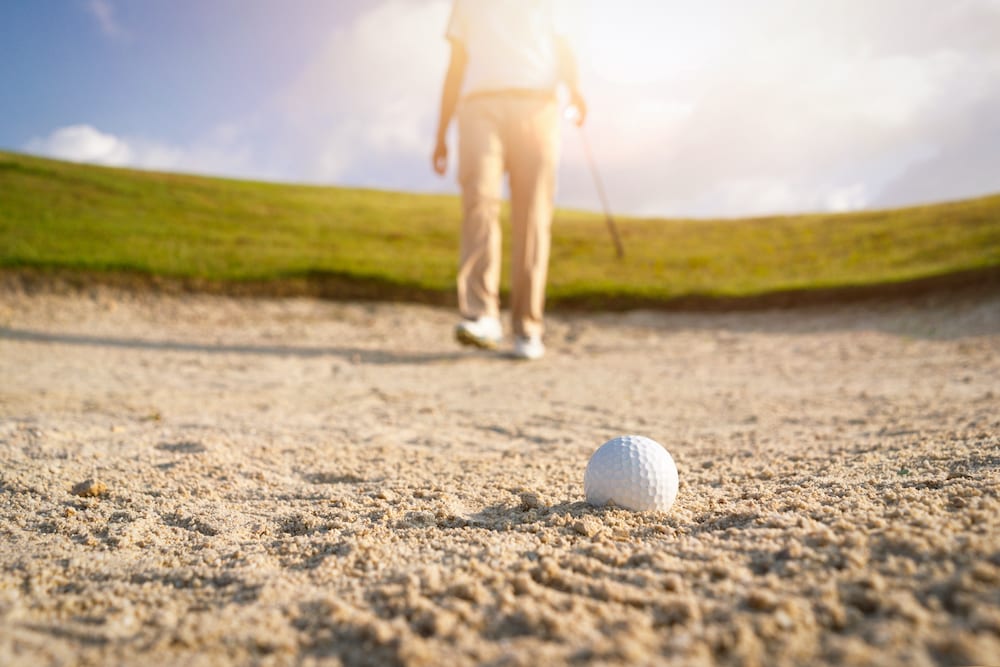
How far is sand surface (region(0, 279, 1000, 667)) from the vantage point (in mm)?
1368

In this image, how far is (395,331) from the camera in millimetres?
8844

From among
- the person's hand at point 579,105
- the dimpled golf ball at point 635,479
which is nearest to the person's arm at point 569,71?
the person's hand at point 579,105

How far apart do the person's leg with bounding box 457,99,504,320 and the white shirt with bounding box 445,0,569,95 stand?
27cm

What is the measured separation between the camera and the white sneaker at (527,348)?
720 cm

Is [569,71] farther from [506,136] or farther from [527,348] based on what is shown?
[527,348]

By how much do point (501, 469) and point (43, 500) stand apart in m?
1.93

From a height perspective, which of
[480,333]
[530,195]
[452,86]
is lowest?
[480,333]

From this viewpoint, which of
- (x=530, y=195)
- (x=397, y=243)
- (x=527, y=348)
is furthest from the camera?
(x=397, y=243)

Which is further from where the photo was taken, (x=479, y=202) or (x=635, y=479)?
(x=479, y=202)

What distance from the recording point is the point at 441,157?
24.7 feet

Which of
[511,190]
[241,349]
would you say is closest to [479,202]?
[511,190]

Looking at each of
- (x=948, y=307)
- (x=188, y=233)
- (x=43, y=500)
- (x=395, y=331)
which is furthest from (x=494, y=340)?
(x=188, y=233)

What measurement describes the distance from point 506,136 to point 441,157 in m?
1.13

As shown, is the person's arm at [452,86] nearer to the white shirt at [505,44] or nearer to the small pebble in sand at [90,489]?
the white shirt at [505,44]
